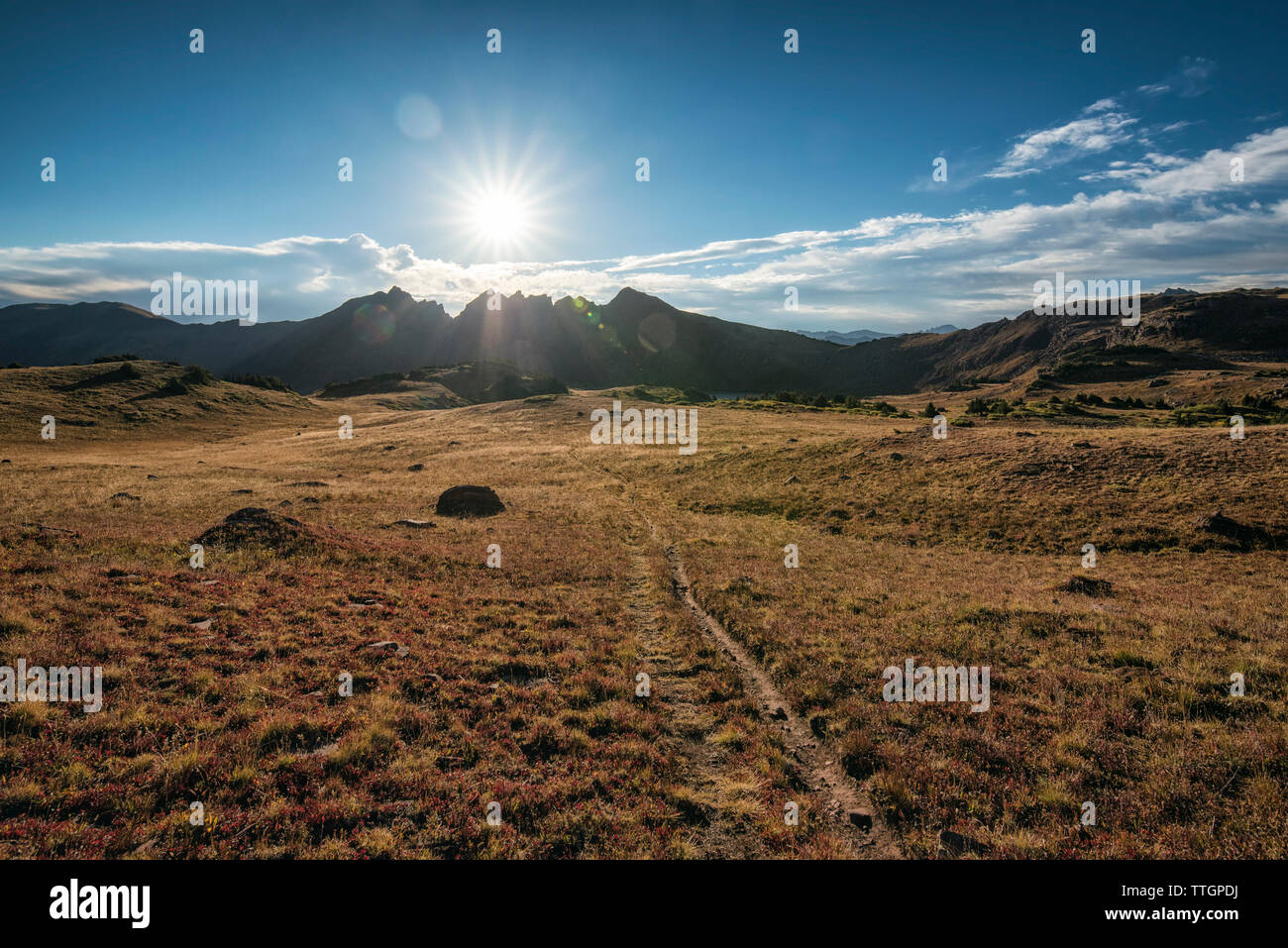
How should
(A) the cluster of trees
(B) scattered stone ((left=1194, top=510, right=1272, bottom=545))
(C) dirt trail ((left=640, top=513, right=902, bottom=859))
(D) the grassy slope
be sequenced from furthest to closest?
1. (A) the cluster of trees
2. (B) scattered stone ((left=1194, top=510, right=1272, bottom=545))
3. (C) dirt trail ((left=640, top=513, right=902, bottom=859))
4. (D) the grassy slope

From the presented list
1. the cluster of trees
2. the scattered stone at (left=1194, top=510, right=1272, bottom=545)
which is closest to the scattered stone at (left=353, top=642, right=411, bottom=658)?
the scattered stone at (left=1194, top=510, right=1272, bottom=545)

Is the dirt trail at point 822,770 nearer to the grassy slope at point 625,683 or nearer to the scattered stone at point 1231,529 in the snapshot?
the grassy slope at point 625,683

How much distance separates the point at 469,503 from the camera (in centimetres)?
3525

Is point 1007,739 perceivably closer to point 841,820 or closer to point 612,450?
point 841,820

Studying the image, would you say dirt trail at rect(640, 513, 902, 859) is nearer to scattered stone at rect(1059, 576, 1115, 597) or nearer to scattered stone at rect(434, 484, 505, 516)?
scattered stone at rect(1059, 576, 1115, 597)

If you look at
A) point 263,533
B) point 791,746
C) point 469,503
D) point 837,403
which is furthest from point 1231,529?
point 837,403

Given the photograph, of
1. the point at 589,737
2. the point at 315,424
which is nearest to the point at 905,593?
the point at 589,737

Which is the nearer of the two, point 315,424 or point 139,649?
point 139,649

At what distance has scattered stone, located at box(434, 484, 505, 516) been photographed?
113 feet

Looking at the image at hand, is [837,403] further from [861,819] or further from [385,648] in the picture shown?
[861,819]
